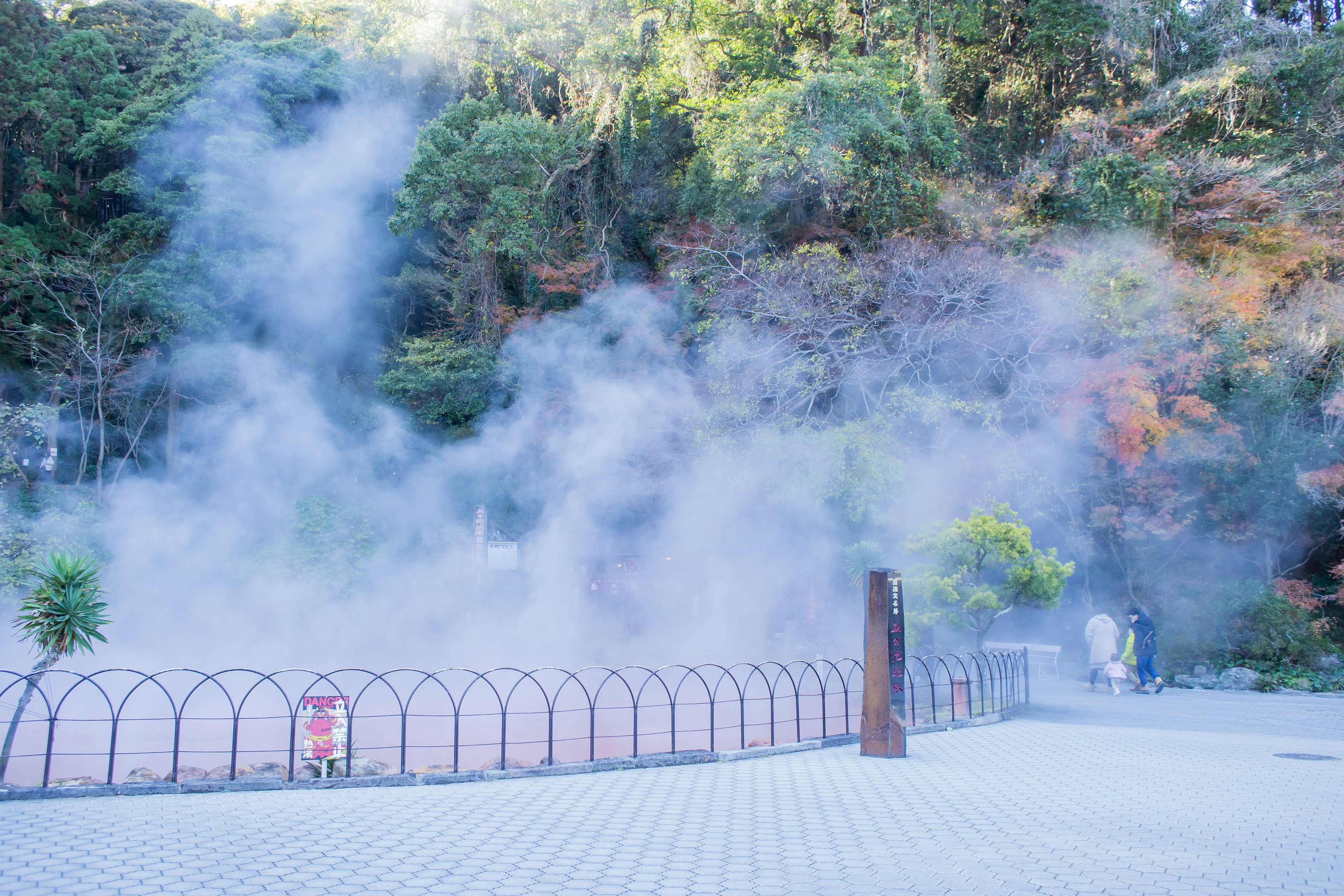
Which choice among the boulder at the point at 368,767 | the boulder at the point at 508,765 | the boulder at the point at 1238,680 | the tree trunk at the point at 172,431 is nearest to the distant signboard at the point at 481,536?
the boulder at the point at 508,765

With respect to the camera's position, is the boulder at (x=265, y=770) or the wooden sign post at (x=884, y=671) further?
the boulder at (x=265, y=770)

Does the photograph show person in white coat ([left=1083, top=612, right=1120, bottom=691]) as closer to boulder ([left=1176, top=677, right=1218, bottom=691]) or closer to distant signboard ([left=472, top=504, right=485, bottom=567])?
boulder ([left=1176, top=677, right=1218, bottom=691])

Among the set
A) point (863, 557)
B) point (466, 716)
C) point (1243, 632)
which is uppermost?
point (863, 557)

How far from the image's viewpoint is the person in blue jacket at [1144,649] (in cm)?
1007

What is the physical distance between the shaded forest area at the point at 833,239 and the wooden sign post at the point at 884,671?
5.77 metres

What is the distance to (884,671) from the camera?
5703mm

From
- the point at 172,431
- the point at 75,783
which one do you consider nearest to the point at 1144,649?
the point at 75,783

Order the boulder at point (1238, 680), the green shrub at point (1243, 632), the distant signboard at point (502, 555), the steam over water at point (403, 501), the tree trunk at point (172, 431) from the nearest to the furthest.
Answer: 1. the boulder at point (1238, 680)
2. the green shrub at point (1243, 632)
3. the steam over water at point (403, 501)
4. the distant signboard at point (502, 555)
5. the tree trunk at point (172, 431)

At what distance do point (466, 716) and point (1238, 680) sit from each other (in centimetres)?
1054

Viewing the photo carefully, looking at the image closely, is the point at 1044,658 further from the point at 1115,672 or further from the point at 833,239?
the point at 833,239

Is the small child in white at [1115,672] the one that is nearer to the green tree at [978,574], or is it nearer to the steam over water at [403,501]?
the green tree at [978,574]

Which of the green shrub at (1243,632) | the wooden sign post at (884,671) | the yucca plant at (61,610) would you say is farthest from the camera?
the green shrub at (1243,632)

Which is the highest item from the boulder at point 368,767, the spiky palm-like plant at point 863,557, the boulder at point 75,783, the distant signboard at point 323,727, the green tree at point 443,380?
the green tree at point 443,380

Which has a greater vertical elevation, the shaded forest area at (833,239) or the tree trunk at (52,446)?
the shaded forest area at (833,239)
